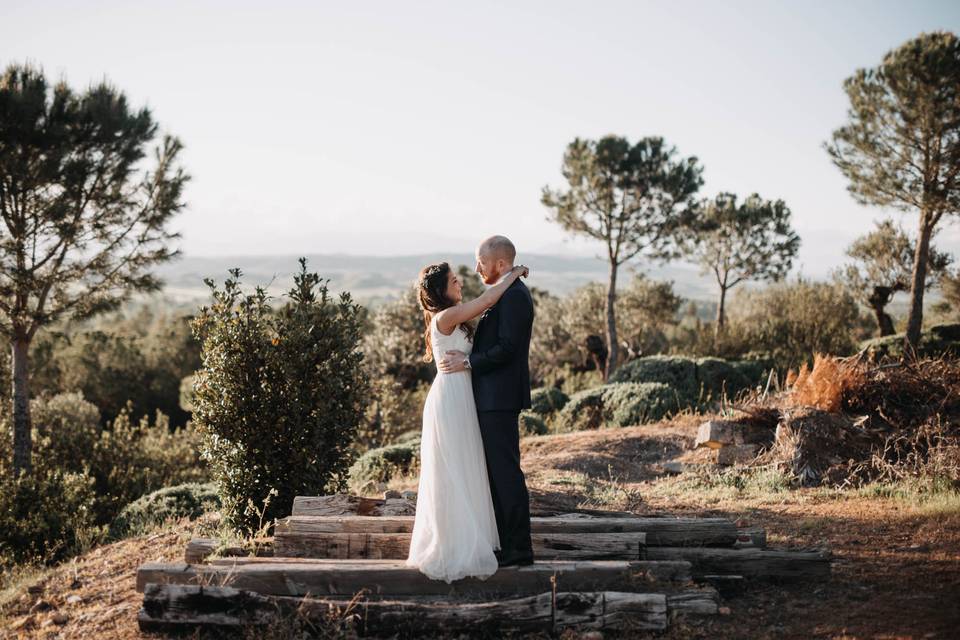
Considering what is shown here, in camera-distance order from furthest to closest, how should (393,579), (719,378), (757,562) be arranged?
(719,378), (757,562), (393,579)

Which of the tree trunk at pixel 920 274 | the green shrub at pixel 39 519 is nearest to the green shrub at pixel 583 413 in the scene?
the green shrub at pixel 39 519

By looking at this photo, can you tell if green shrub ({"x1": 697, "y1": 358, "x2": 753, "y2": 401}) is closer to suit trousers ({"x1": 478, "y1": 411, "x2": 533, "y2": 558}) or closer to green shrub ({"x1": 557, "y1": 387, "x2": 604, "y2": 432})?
green shrub ({"x1": 557, "y1": 387, "x2": 604, "y2": 432})

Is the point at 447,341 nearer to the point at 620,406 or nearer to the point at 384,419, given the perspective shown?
the point at 620,406

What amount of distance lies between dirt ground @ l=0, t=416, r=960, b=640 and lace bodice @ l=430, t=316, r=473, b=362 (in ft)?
7.37

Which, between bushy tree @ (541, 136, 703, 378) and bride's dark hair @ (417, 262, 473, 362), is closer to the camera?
bride's dark hair @ (417, 262, 473, 362)

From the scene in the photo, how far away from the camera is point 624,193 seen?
2675 centimetres

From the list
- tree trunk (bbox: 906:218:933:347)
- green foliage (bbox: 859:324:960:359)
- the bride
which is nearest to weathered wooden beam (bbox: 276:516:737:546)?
the bride

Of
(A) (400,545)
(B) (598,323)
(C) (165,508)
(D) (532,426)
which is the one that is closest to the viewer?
(A) (400,545)

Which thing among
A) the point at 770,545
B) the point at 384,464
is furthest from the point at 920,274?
the point at 770,545

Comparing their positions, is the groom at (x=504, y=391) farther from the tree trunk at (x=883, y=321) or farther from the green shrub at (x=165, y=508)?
the tree trunk at (x=883, y=321)

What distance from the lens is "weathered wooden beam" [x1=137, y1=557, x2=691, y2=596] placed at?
4.94m

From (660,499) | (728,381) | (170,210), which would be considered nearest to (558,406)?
(728,381)

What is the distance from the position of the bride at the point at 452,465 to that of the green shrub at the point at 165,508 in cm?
507

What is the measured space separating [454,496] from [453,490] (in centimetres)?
4
